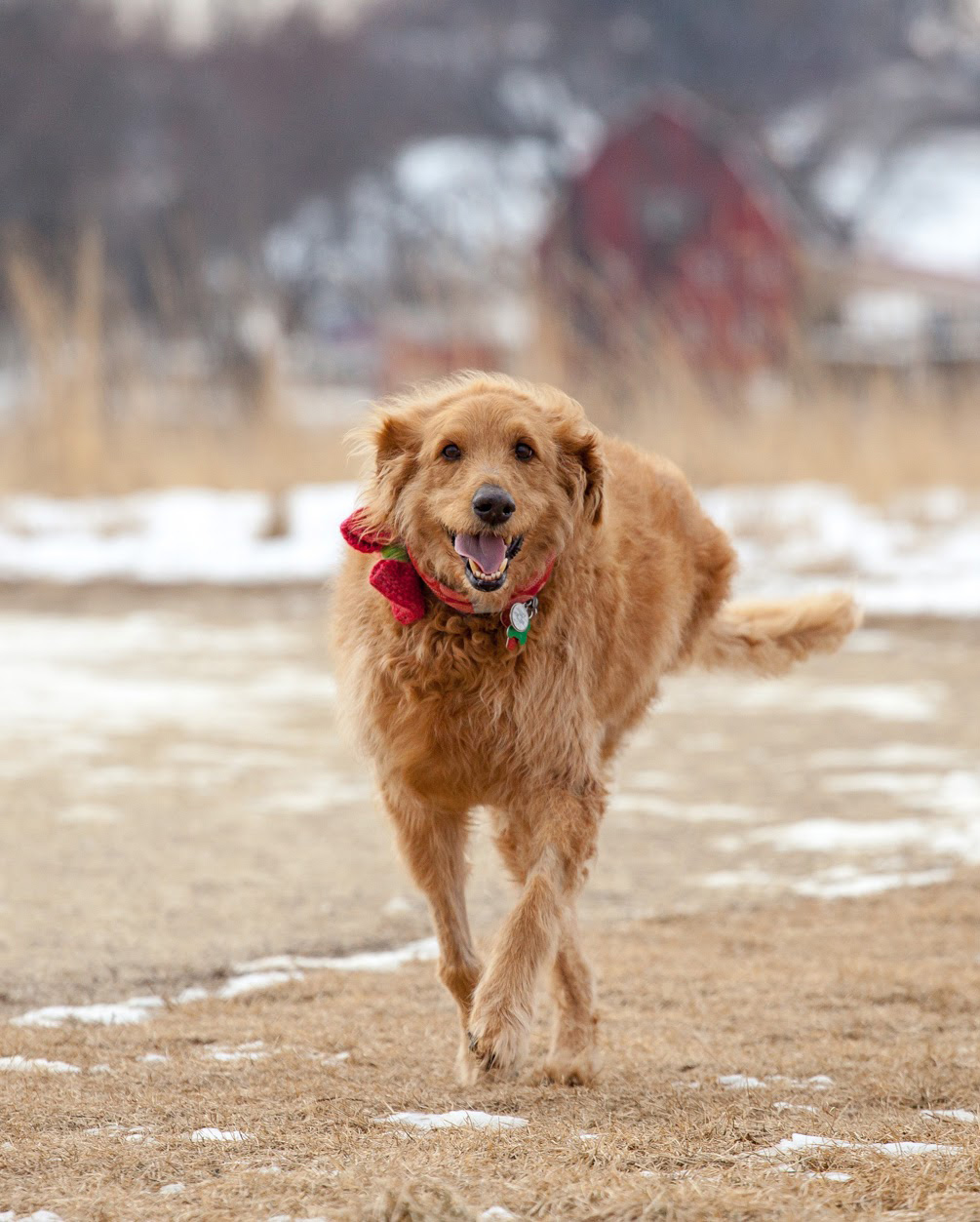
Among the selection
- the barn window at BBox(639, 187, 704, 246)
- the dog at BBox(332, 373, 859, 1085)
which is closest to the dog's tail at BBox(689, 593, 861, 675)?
the dog at BBox(332, 373, 859, 1085)

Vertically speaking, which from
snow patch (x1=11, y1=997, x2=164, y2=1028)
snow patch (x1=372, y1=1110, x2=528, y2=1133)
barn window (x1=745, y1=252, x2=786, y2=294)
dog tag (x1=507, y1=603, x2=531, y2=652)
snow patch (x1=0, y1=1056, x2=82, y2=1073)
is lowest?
snow patch (x1=11, y1=997, x2=164, y2=1028)

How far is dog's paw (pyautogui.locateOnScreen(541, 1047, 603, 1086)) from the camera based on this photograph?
3662mm

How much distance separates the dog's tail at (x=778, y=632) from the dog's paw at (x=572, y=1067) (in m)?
1.48

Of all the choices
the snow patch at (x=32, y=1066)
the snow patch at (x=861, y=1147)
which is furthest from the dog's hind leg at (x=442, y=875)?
the snow patch at (x=861, y=1147)

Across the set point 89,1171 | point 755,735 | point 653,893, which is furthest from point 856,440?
point 89,1171

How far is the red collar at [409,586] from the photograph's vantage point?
367 cm

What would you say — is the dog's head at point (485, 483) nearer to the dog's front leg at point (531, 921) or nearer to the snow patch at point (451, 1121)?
the dog's front leg at point (531, 921)

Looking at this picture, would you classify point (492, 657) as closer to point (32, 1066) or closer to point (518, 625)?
point (518, 625)

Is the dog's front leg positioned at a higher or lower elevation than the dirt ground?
higher

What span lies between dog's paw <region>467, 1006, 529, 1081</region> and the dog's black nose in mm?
1016

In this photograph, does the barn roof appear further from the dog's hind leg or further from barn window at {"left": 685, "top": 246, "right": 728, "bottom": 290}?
the dog's hind leg

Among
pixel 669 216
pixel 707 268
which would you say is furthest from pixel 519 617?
pixel 669 216

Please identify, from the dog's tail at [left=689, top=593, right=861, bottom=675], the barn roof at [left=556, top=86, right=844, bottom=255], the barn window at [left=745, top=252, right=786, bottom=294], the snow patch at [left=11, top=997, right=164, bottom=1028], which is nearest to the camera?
the snow patch at [left=11, top=997, right=164, bottom=1028]

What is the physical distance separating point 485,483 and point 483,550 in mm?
145
